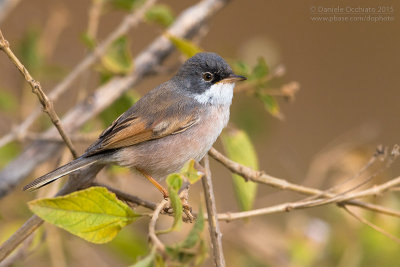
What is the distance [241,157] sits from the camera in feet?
8.42

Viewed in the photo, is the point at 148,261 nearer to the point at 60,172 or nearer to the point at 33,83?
the point at 33,83

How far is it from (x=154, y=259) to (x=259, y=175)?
1.11 metres

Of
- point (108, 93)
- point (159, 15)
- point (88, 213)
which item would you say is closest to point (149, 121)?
point (108, 93)

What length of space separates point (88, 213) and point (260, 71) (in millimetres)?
1411

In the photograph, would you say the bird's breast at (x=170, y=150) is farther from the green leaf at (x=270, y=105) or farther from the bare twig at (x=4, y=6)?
the bare twig at (x=4, y=6)

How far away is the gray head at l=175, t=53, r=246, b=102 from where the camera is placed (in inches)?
113

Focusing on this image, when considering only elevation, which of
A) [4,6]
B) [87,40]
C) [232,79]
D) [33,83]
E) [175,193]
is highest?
[4,6]

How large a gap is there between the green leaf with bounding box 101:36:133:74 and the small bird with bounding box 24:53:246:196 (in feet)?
0.83

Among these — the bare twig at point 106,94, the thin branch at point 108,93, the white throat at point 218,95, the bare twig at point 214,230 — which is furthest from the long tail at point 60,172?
the white throat at point 218,95

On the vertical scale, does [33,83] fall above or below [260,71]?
below

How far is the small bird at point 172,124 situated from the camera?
263cm

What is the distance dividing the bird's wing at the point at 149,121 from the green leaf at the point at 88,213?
96cm

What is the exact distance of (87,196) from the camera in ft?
4.98

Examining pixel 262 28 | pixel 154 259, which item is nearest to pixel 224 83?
pixel 154 259
